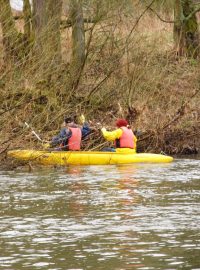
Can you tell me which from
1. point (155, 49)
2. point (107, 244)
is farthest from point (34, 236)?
point (155, 49)

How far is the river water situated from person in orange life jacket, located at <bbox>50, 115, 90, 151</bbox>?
1729mm

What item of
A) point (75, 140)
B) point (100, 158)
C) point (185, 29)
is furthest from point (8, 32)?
point (185, 29)

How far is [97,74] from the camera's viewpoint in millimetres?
27078

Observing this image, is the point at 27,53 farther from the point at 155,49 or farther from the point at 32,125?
the point at 155,49

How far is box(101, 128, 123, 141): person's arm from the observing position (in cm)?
2339

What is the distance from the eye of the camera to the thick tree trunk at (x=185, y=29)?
3222cm

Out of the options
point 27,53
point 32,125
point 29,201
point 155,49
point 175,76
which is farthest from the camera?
point 175,76

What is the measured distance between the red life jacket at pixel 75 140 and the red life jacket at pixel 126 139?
2.96 ft

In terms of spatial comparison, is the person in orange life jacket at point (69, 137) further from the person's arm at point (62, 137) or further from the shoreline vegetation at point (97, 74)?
the shoreline vegetation at point (97, 74)

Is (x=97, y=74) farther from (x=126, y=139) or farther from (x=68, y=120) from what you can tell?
(x=68, y=120)

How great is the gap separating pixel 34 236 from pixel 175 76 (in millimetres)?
18124

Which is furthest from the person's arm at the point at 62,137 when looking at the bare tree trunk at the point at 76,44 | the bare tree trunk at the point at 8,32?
the bare tree trunk at the point at 76,44

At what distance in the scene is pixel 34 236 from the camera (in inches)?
511

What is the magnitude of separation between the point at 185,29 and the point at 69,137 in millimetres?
10970
